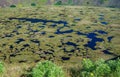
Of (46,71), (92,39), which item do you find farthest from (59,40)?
(46,71)

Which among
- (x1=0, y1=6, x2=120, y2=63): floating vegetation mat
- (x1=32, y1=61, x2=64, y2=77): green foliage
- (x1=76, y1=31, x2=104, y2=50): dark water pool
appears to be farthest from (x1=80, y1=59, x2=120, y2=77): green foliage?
(x1=76, y1=31, x2=104, y2=50): dark water pool

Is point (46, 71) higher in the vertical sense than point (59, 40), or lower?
higher

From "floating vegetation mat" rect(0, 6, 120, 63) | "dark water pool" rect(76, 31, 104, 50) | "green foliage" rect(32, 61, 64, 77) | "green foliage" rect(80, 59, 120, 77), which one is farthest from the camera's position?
"dark water pool" rect(76, 31, 104, 50)

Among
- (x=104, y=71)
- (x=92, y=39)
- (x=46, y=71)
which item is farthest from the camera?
(x=92, y=39)

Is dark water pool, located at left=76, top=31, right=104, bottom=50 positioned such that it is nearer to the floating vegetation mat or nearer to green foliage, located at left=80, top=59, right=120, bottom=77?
the floating vegetation mat

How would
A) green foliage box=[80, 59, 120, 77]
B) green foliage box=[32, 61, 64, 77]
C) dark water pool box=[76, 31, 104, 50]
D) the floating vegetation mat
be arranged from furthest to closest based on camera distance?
dark water pool box=[76, 31, 104, 50] → the floating vegetation mat → green foliage box=[80, 59, 120, 77] → green foliage box=[32, 61, 64, 77]

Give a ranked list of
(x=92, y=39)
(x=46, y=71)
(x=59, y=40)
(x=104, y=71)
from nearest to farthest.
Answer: (x=46, y=71), (x=104, y=71), (x=59, y=40), (x=92, y=39)

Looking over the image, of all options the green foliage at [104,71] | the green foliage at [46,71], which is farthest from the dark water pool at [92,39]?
the green foliage at [46,71]

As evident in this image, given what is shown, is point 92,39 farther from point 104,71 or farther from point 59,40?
point 104,71

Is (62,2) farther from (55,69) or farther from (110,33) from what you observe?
(55,69)

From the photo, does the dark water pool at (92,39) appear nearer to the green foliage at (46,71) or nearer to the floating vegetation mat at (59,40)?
the floating vegetation mat at (59,40)

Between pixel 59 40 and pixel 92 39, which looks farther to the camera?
pixel 92 39
